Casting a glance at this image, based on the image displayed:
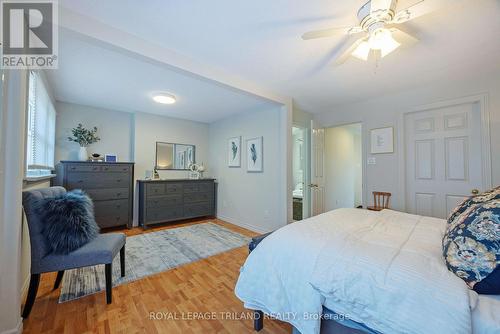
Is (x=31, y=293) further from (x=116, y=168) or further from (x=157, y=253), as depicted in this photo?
(x=116, y=168)

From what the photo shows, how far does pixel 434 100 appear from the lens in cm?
276

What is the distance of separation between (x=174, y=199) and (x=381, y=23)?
406cm

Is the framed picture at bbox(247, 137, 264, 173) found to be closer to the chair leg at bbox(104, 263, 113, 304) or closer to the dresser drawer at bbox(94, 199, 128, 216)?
the dresser drawer at bbox(94, 199, 128, 216)

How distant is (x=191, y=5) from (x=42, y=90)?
245cm

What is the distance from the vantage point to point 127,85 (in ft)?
9.33

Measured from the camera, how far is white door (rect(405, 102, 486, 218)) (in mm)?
2522

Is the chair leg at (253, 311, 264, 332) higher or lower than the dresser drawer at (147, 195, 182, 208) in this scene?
lower

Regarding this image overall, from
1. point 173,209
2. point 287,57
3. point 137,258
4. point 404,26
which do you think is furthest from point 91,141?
point 404,26

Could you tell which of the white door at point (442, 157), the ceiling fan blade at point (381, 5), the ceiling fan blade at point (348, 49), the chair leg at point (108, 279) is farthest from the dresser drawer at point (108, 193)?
the white door at point (442, 157)

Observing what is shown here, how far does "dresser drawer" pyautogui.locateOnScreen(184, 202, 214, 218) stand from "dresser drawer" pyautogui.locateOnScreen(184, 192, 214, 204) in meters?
0.09

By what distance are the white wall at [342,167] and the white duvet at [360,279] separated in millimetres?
2970

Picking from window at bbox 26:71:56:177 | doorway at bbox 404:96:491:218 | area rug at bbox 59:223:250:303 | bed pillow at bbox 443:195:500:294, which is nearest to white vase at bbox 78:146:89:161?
window at bbox 26:71:56:177

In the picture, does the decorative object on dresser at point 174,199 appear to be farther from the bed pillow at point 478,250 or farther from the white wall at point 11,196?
the bed pillow at point 478,250

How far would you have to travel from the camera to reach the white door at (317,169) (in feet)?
12.5
